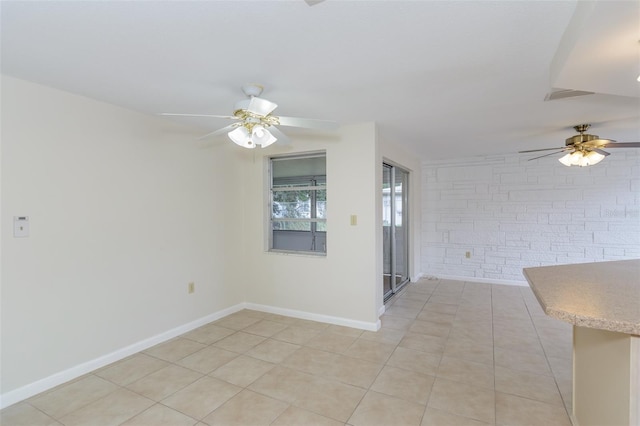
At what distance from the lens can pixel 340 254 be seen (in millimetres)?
3441

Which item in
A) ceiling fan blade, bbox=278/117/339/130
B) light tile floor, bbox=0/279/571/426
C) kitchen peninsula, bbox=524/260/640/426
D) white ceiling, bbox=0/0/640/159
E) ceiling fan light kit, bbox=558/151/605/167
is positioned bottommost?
light tile floor, bbox=0/279/571/426

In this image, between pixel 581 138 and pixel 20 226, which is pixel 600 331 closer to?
pixel 581 138

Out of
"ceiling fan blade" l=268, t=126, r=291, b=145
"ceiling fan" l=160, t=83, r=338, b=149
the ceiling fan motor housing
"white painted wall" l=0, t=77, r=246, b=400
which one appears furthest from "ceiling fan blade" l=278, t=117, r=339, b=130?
the ceiling fan motor housing

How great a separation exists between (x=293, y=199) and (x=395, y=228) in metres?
1.73

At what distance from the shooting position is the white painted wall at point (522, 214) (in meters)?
4.48

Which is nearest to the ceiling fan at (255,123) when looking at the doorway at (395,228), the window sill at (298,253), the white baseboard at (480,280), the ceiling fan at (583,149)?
the window sill at (298,253)

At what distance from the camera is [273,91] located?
2.33 m

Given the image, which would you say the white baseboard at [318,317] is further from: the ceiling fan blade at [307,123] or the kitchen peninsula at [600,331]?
the ceiling fan blade at [307,123]

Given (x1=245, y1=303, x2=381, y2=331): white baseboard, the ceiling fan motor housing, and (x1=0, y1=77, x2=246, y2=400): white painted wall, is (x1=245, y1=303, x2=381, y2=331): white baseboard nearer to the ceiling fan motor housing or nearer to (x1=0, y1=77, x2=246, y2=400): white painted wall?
(x1=0, y1=77, x2=246, y2=400): white painted wall

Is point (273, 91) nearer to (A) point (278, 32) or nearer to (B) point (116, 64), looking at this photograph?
(A) point (278, 32)

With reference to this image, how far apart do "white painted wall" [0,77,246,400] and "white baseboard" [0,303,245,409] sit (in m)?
0.04

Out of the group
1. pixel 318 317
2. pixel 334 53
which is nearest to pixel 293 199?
pixel 318 317

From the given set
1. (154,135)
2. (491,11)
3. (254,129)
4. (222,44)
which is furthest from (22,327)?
(491,11)

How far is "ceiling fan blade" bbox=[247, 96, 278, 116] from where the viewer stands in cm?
189
